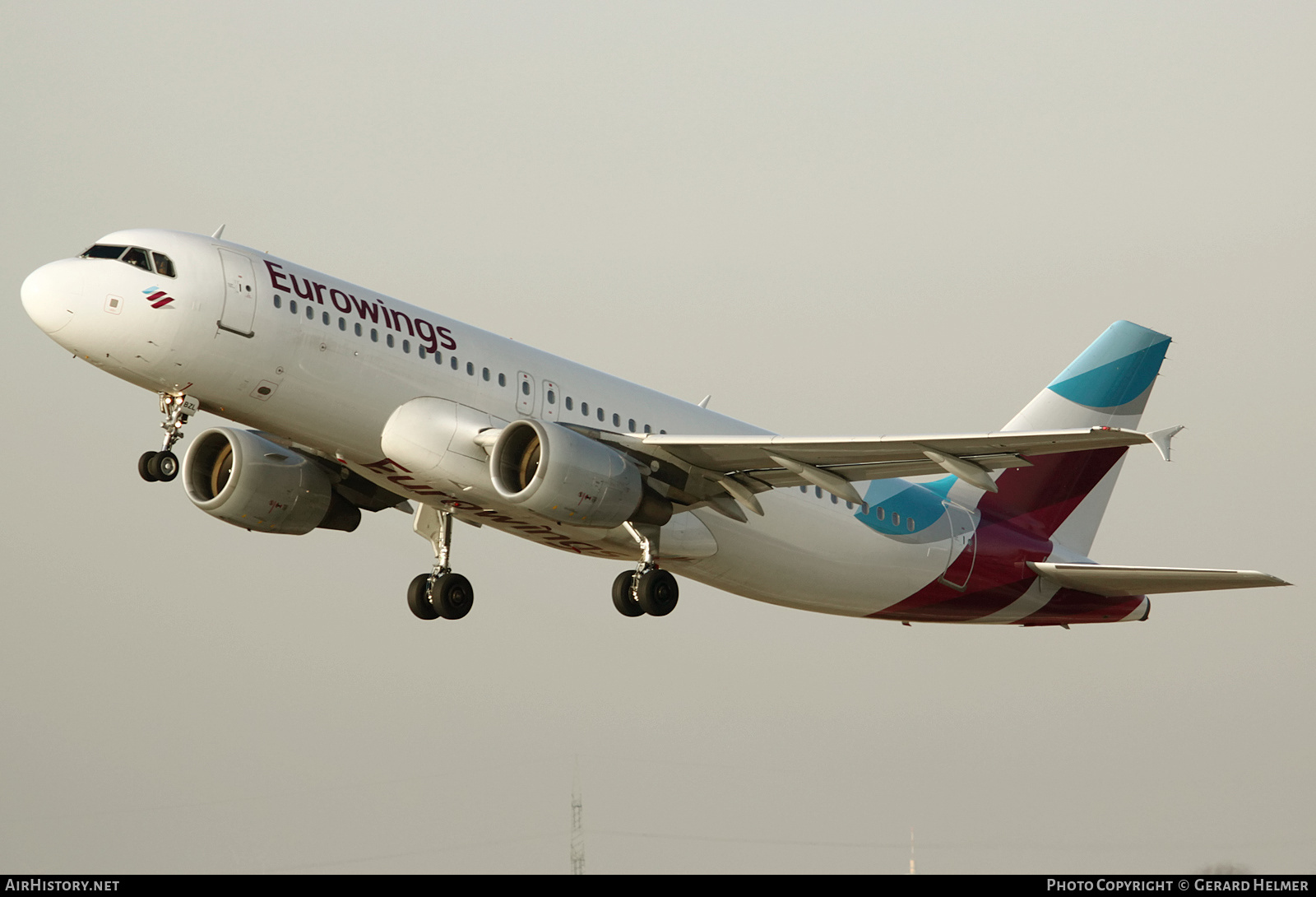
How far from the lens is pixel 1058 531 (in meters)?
39.6

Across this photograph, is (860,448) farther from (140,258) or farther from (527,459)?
(140,258)

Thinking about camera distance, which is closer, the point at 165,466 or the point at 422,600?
the point at 165,466

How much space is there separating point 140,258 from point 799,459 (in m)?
12.4

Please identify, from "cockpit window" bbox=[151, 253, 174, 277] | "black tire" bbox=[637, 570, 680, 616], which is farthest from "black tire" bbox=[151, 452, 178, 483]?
"black tire" bbox=[637, 570, 680, 616]

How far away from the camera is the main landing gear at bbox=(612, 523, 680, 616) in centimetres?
3139

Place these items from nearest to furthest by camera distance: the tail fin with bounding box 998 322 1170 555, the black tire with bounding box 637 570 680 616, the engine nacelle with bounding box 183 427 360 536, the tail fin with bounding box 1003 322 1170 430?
1. the black tire with bounding box 637 570 680 616
2. the engine nacelle with bounding box 183 427 360 536
3. the tail fin with bounding box 998 322 1170 555
4. the tail fin with bounding box 1003 322 1170 430

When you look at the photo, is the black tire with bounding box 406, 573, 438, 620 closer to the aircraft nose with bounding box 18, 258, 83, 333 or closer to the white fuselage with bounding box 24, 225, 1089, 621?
the white fuselage with bounding box 24, 225, 1089, 621

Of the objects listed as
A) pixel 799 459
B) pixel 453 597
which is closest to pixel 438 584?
pixel 453 597

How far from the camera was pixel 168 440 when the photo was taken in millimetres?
28922

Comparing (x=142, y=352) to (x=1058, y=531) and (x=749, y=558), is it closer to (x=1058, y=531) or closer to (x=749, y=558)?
(x=749, y=558)

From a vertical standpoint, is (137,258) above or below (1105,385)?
below

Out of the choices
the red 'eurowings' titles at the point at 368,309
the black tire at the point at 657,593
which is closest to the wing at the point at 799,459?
the black tire at the point at 657,593

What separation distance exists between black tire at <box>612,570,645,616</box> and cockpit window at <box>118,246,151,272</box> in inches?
426
